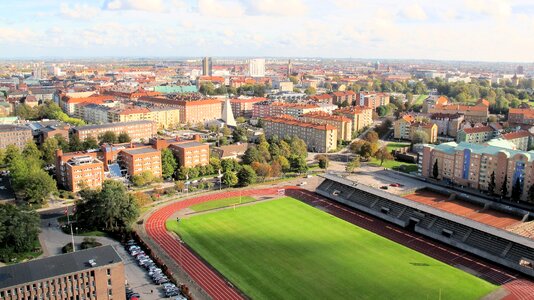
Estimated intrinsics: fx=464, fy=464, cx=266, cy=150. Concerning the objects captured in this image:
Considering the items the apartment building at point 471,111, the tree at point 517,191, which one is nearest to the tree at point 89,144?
the tree at point 517,191

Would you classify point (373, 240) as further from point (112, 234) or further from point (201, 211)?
point (112, 234)

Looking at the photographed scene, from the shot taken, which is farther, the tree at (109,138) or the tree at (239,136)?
the tree at (239,136)

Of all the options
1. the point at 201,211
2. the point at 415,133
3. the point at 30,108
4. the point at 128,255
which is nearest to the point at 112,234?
the point at 128,255

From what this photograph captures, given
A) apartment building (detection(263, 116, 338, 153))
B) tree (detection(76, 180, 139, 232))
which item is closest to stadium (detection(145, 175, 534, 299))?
tree (detection(76, 180, 139, 232))

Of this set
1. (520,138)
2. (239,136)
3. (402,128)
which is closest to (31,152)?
Result: (239,136)

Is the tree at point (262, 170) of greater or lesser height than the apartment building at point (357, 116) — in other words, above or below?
below

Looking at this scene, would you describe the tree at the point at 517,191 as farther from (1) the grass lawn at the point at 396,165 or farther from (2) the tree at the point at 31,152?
(2) the tree at the point at 31,152
